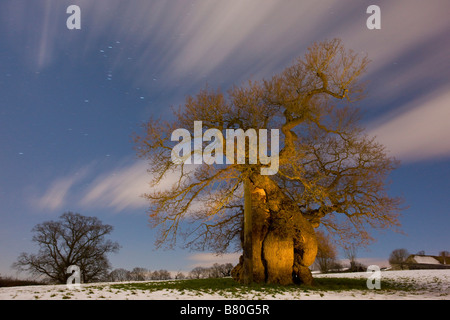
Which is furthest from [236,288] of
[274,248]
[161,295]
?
[161,295]

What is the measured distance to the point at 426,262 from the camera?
5766cm

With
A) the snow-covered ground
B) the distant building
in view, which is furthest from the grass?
the distant building

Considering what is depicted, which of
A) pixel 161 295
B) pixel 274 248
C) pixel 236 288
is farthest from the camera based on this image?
pixel 274 248

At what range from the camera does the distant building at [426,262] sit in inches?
2121

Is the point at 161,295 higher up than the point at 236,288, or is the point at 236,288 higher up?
the point at 161,295

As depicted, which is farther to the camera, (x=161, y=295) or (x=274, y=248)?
(x=274, y=248)

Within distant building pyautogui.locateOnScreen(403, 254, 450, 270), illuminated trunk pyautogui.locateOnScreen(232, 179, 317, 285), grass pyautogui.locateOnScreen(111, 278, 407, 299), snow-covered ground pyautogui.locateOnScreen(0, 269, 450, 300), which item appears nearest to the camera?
snow-covered ground pyautogui.locateOnScreen(0, 269, 450, 300)

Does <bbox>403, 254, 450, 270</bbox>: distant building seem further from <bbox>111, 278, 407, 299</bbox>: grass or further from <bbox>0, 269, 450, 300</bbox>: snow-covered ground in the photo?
<bbox>0, 269, 450, 300</bbox>: snow-covered ground

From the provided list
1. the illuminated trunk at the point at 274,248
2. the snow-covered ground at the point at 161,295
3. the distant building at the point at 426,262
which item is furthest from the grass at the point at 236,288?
the distant building at the point at 426,262

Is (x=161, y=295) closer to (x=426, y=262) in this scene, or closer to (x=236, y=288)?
(x=236, y=288)

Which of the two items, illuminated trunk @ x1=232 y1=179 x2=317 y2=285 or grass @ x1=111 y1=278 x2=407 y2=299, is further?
illuminated trunk @ x1=232 y1=179 x2=317 y2=285

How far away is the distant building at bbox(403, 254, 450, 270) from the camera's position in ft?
177

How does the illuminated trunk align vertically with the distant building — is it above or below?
above

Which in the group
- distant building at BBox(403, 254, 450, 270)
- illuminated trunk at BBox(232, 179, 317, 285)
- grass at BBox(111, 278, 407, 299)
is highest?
illuminated trunk at BBox(232, 179, 317, 285)
